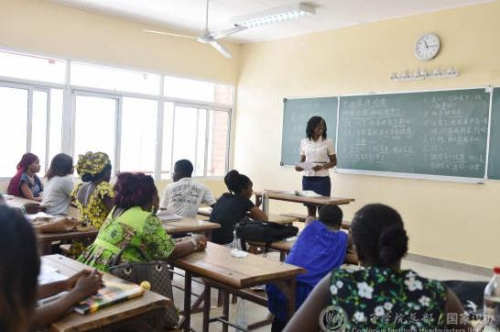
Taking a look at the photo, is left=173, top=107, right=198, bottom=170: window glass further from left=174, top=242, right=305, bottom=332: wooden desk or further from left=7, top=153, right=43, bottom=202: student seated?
left=174, top=242, right=305, bottom=332: wooden desk

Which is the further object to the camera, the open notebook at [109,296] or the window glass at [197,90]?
the window glass at [197,90]

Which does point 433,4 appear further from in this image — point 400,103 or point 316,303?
point 316,303

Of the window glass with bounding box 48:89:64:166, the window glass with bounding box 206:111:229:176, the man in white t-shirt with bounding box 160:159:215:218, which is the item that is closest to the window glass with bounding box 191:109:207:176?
the window glass with bounding box 206:111:229:176

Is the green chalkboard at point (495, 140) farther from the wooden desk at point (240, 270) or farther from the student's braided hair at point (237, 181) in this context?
the wooden desk at point (240, 270)

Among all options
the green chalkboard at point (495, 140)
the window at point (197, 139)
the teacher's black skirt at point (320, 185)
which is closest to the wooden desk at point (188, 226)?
the teacher's black skirt at point (320, 185)

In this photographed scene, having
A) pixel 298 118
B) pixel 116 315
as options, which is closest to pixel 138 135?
pixel 298 118

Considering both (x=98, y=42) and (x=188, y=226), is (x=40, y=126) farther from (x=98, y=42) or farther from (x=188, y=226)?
(x=188, y=226)

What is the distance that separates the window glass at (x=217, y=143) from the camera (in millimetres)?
7855

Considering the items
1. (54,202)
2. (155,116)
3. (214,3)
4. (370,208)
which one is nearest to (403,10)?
(214,3)

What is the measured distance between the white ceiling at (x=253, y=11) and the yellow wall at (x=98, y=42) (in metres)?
0.17

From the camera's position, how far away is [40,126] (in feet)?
19.6

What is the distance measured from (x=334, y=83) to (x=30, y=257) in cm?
605

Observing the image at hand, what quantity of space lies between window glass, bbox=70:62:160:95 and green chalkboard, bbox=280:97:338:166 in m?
2.06

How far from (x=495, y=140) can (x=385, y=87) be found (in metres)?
1.50
